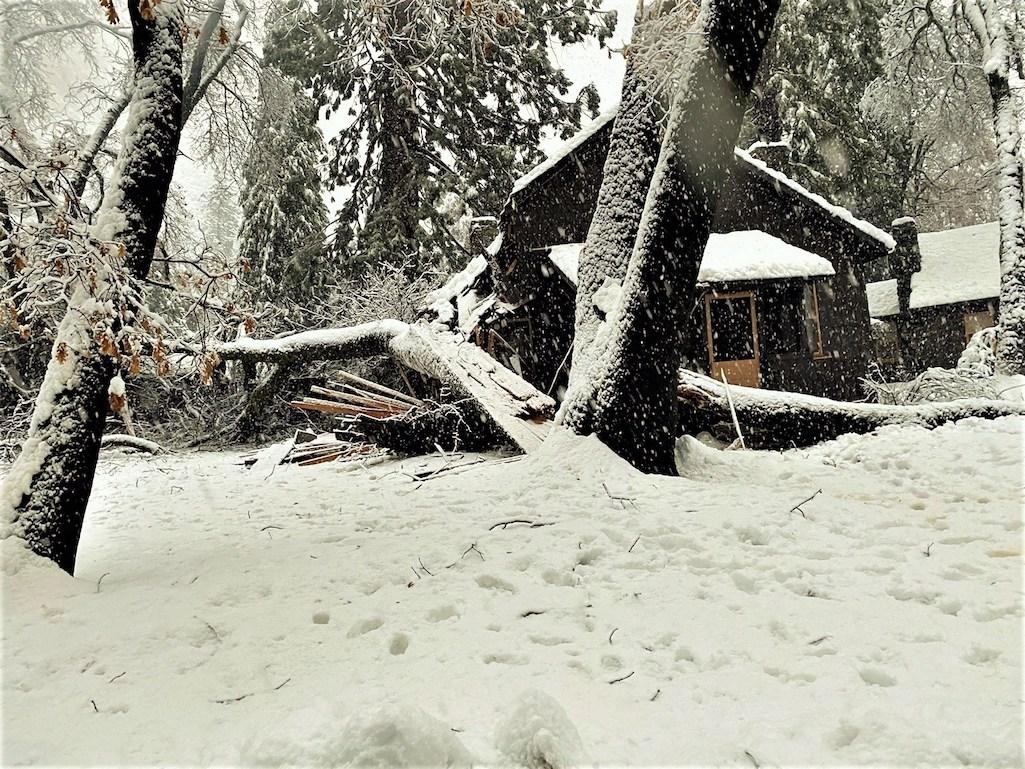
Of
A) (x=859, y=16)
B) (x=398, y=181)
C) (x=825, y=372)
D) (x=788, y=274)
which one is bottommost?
(x=825, y=372)

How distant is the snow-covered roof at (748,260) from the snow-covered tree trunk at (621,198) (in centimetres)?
590

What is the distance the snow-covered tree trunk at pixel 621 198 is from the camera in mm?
6516

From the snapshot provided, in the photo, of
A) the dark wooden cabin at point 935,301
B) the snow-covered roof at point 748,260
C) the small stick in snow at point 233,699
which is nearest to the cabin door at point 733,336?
the snow-covered roof at point 748,260

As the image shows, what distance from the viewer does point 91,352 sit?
3959mm

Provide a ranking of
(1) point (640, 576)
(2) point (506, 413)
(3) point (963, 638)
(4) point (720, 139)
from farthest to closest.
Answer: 1. (2) point (506, 413)
2. (4) point (720, 139)
3. (1) point (640, 576)
4. (3) point (963, 638)

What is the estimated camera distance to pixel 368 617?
2.96m

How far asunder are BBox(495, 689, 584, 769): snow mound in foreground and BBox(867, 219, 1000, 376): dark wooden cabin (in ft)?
74.3

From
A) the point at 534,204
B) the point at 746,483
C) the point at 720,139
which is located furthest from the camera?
the point at 534,204

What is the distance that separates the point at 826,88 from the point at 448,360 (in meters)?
24.4

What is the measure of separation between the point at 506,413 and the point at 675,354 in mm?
2509

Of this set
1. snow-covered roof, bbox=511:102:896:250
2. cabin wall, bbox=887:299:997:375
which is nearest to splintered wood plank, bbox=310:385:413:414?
snow-covered roof, bbox=511:102:896:250

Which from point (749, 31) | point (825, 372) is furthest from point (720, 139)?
point (825, 372)

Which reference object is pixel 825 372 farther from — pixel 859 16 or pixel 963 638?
pixel 859 16

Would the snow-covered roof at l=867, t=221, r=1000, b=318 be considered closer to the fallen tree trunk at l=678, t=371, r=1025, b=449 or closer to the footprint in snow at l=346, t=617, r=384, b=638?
the fallen tree trunk at l=678, t=371, r=1025, b=449
